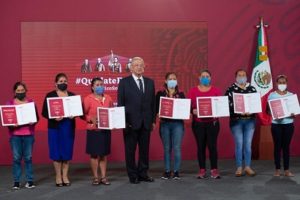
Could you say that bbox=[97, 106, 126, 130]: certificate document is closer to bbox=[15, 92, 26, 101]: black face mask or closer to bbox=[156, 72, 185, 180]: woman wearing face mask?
bbox=[156, 72, 185, 180]: woman wearing face mask

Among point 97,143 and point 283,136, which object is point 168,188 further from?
point 283,136

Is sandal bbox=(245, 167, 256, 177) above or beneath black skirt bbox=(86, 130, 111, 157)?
beneath

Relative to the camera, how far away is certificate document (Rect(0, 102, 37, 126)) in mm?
4832

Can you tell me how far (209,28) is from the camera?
7.02m

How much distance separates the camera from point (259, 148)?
273 inches

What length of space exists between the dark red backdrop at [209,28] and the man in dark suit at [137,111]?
1.76 m

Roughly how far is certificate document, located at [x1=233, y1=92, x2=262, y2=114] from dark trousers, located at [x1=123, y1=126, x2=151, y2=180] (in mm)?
1200

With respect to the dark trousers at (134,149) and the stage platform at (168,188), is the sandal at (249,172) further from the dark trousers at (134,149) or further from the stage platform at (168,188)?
the dark trousers at (134,149)

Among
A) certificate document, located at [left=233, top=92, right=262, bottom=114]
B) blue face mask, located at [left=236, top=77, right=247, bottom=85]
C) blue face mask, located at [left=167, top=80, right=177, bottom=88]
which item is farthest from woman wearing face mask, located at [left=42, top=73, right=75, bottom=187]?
blue face mask, located at [left=236, top=77, right=247, bottom=85]

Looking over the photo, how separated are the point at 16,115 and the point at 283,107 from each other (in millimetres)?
3312

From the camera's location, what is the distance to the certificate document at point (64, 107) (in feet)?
15.9

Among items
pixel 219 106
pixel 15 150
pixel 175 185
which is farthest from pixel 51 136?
pixel 219 106

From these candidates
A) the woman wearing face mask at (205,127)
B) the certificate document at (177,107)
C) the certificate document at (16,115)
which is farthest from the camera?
the woman wearing face mask at (205,127)

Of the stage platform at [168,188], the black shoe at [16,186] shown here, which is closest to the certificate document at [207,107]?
the stage platform at [168,188]
